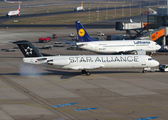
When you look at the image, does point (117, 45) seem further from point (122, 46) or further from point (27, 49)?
point (27, 49)

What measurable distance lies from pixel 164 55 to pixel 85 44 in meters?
22.8

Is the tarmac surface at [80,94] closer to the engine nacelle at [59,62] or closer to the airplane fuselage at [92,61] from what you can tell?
the airplane fuselage at [92,61]

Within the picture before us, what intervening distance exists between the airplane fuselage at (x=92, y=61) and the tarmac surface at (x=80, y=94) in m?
2.12

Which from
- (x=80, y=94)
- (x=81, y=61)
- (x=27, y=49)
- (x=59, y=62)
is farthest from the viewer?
(x=81, y=61)

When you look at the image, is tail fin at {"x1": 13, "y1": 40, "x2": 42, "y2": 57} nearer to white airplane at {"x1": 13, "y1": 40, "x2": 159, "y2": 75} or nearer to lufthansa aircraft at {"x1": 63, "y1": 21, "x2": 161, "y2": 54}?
white airplane at {"x1": 13, "y1": 40, "x2": 159, "y2": 75}

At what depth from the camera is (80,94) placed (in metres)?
44.5

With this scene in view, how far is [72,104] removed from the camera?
129 feet

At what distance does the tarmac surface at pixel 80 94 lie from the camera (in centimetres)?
3569

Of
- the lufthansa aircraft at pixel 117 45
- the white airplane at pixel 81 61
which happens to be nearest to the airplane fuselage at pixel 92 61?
the white airplane at pixel 81 61

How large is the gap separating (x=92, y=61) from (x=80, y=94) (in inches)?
524

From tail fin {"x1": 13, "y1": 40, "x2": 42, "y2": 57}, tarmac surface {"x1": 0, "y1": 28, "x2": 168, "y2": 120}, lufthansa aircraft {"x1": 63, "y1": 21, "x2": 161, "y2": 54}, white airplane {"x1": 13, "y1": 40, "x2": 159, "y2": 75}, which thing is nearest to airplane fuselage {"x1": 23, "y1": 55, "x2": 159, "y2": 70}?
white airplane {"x1": 13, "y1": 40, "x2": 159, "y2": 75}

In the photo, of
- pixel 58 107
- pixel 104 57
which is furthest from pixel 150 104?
pixel 104 57

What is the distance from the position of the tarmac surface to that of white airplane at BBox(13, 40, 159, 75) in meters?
2.11

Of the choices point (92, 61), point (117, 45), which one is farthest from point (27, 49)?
point (117, 45)
